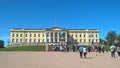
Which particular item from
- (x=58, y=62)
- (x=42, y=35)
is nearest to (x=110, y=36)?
(x=42, y=35)

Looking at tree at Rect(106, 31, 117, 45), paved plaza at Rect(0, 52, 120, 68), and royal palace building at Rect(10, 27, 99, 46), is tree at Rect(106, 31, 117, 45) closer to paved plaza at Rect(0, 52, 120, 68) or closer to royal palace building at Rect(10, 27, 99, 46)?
royal palace building at Rect(10, 27, 99, 46)

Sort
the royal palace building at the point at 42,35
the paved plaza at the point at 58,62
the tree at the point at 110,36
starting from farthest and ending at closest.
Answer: the tree at the point at 110,36 → the royal palace building at the point at 42,35 → the paved plaza at the point at 58,62

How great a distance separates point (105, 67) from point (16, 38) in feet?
407

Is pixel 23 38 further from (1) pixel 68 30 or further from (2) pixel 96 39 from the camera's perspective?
(2) pixel 96 39

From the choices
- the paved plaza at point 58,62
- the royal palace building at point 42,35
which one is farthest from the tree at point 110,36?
the paved plaza at point 58,62

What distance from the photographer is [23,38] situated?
138 meters

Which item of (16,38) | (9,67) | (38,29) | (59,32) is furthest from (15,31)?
(9,67)

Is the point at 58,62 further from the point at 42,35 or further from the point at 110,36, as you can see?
the point at 110,36

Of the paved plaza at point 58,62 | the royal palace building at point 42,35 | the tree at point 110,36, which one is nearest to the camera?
the paved plaza at point 58,62

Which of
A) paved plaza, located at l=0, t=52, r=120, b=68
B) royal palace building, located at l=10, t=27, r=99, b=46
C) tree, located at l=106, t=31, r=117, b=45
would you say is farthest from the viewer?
tree, located at l=106, t=31, r=117, b=45

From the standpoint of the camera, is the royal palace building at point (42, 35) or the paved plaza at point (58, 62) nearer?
the paved plaza at point (58, 62)

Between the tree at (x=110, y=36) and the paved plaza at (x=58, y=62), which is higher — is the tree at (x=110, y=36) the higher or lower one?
the higher one

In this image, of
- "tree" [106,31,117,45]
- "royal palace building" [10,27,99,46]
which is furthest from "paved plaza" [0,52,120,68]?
"tree" [106,31,117,45]

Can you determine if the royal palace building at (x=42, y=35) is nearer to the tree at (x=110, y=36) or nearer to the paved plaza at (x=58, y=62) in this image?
the tree at (x=110, y=36)
